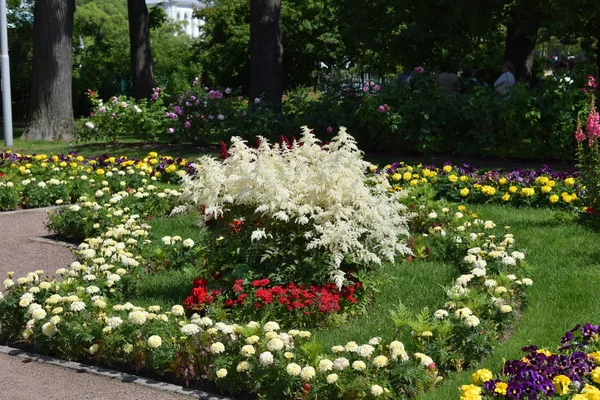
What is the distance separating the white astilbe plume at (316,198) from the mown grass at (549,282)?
0.97 m

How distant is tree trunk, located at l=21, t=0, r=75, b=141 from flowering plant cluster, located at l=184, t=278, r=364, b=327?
13508 mm

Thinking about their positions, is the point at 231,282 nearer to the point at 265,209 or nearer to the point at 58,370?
the point at 265,209

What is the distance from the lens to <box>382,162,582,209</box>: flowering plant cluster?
9547 millimetres

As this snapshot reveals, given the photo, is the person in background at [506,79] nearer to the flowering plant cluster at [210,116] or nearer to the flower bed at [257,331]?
the flowering plant cluster at [210,116]

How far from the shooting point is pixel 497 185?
10.1 m

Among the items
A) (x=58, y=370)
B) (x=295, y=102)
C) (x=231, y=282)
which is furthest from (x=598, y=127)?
(x=295, y=102)

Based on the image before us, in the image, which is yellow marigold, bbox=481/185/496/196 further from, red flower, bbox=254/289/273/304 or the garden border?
the garden border

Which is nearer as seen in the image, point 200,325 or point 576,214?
point 200,325

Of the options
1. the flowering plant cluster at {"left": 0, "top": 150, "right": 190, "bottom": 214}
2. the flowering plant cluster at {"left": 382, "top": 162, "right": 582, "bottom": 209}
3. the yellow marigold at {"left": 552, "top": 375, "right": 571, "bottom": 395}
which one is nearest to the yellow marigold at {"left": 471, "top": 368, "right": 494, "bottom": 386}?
the yellow marigold at {"left": 552, "top": 375, "right": 571, "bottom": 395}

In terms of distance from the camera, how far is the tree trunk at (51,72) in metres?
18.7

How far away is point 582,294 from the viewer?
246 inches

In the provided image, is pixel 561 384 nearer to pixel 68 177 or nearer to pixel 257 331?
pixel 257 331

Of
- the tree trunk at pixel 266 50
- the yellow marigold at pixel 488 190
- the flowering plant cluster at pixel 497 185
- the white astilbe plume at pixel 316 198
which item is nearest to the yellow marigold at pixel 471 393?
the white astilbe plume at pixel 316 198

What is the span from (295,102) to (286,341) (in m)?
10.6
